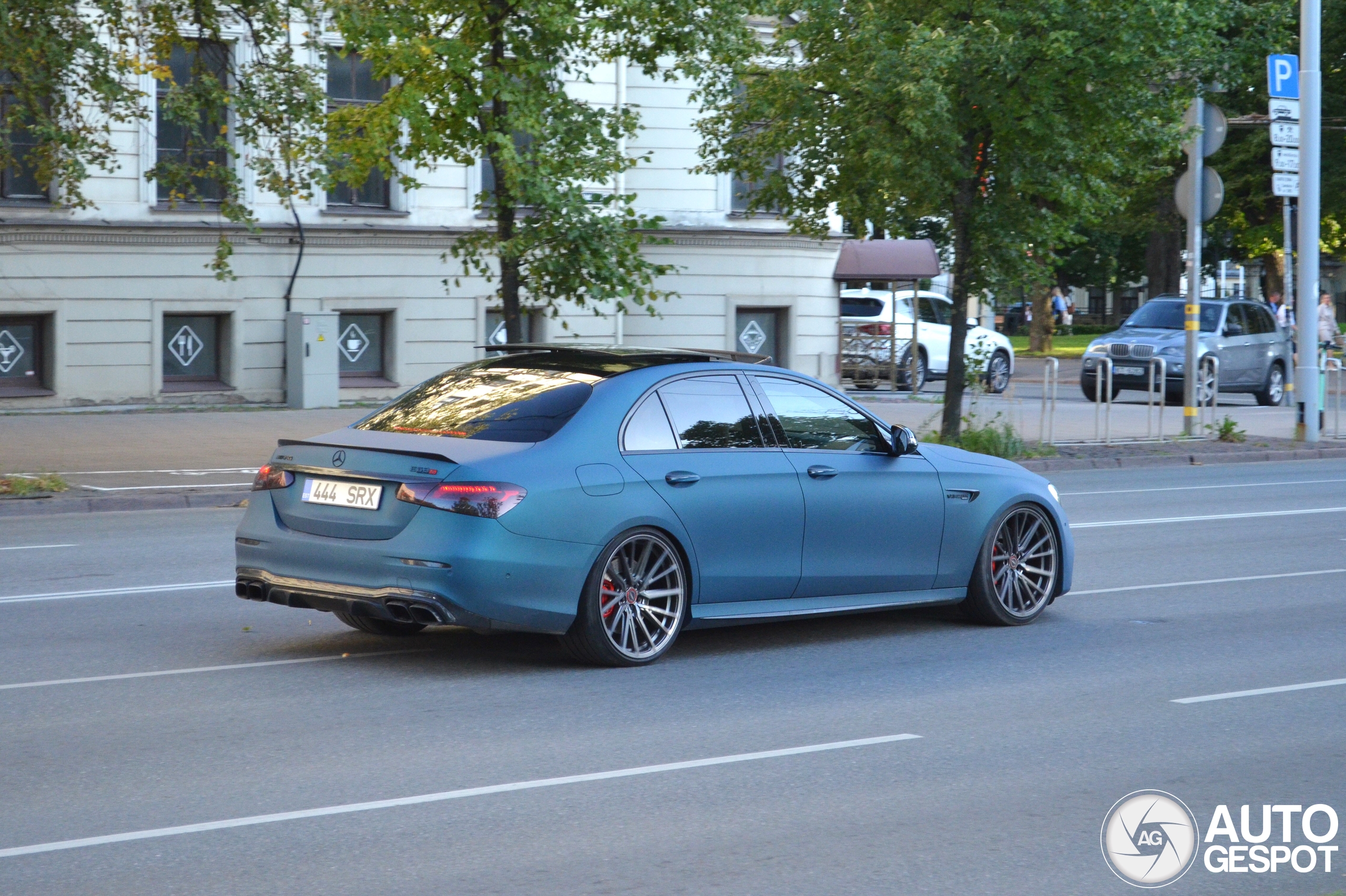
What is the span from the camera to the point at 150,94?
25859 millimetres

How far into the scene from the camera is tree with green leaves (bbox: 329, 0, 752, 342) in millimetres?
17078

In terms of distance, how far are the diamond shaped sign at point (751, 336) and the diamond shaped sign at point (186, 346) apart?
10446mm

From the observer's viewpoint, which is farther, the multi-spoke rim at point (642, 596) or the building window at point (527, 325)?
the building window at point (527, 325)

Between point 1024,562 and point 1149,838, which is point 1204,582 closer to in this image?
point 1024,562

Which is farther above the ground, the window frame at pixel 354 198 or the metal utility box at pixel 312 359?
the window frame at pixel 354 198

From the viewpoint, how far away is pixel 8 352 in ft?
82.7

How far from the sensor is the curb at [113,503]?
597 inches

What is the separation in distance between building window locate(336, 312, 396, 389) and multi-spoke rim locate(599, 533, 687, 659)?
821 inches

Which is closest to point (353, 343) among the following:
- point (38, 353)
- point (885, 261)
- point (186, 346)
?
point (186, 346)

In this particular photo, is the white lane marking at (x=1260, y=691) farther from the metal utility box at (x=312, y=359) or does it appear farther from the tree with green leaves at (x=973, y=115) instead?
the metal utility box at (x=312, y=359)

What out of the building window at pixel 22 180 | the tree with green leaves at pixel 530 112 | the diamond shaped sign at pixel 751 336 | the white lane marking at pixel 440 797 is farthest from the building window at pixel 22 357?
the white lane marking at pixel 440 797

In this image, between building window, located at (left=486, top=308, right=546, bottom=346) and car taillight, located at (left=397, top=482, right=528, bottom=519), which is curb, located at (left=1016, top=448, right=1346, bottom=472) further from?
car taillight, located at (left=397, top=482, right=528, bottom=519)

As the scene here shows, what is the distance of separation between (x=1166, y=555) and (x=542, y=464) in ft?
22.0

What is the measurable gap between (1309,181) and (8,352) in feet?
61.3
